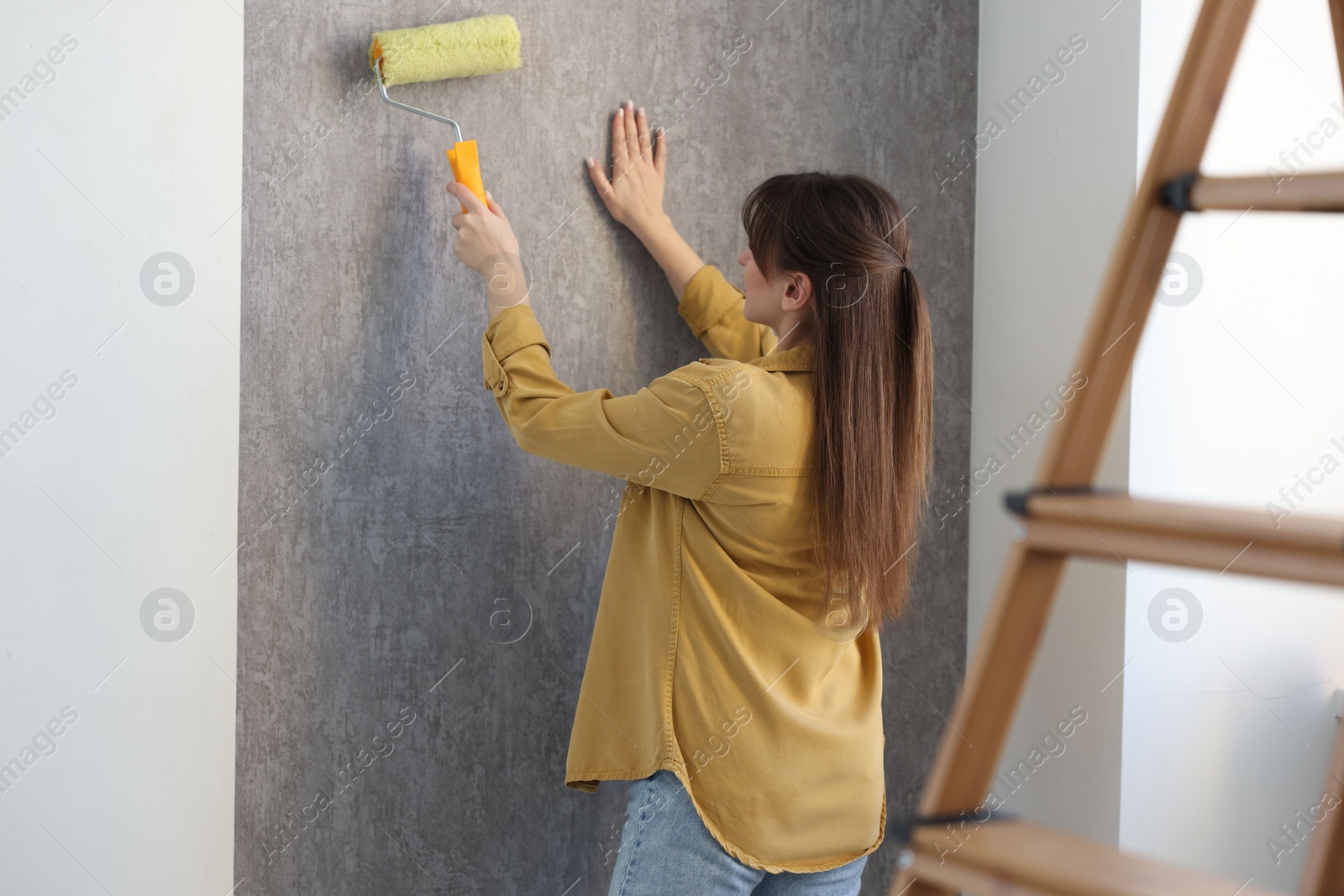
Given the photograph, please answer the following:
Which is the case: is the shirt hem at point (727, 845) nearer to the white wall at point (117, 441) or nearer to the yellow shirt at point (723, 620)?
the yellow shirt at point (723, 620)

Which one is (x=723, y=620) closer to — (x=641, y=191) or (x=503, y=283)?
(x=503, y=283)

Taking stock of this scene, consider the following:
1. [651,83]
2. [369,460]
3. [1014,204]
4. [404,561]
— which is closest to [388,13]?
[651,83]

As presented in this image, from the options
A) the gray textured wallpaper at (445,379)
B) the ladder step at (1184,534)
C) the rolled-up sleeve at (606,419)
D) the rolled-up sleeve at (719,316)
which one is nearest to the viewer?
the ladder step at (1184,534)

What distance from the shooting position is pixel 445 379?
1507 mm

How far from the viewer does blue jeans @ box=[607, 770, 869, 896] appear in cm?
119

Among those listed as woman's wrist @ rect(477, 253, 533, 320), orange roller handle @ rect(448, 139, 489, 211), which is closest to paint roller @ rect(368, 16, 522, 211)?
orange roller handle @ rect(448, 139, 489, 211)

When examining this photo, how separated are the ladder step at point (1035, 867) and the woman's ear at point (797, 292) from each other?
0.69 metres

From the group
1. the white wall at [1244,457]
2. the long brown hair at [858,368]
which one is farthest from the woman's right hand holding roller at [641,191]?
the white wall at [1244,457]

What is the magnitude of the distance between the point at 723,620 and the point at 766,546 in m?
0.10

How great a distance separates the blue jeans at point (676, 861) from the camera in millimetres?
1188

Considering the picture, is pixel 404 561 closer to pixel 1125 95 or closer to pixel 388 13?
pixel 388 13

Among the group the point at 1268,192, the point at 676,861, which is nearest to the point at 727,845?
the point at 676,861

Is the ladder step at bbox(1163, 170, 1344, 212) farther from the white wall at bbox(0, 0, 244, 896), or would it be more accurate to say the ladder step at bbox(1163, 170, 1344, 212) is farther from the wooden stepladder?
the white wall at bbox(0, 0, 244, 896)

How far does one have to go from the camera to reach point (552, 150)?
1541mm
